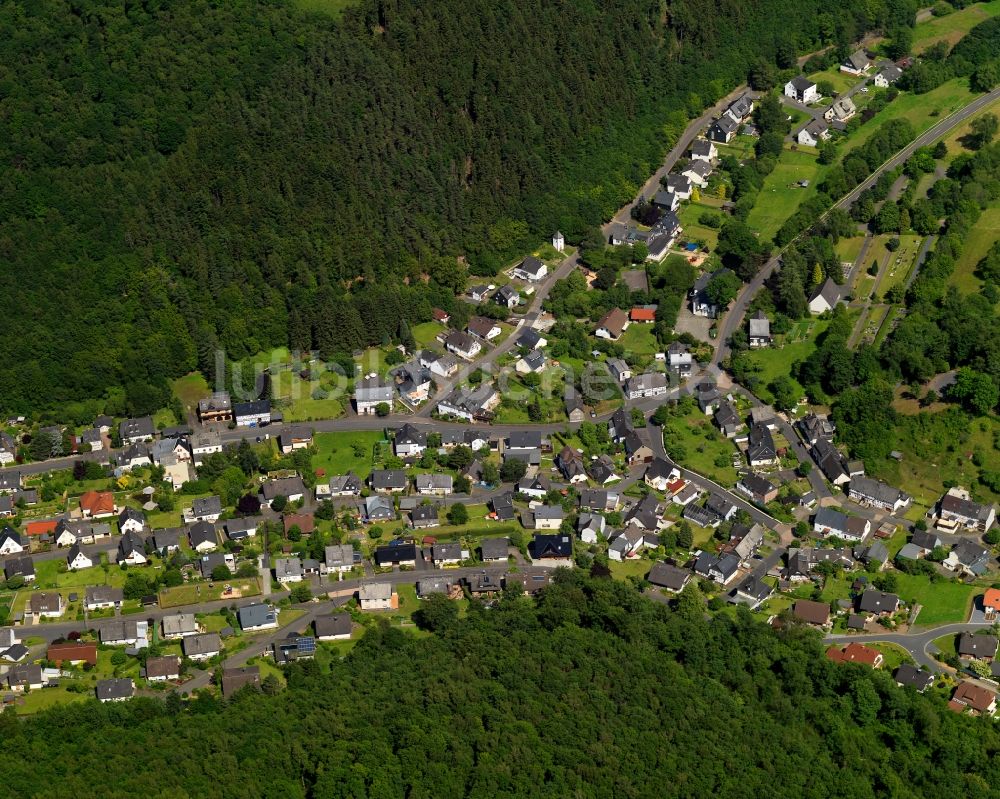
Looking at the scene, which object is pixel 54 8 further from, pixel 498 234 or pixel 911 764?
pixel 911 764

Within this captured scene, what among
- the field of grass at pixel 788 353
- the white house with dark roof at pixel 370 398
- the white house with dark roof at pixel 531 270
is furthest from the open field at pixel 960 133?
the white house with dark roof at pixel 370 398

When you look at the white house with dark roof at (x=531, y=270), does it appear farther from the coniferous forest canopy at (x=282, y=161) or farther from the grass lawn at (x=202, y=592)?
the grass lawn at (x=202, y=592)

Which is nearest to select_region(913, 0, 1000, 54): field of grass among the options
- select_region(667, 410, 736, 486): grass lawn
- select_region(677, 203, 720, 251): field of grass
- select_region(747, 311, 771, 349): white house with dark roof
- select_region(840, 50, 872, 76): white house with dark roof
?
select_region(840, 50, 872, 76): white house with dark roof

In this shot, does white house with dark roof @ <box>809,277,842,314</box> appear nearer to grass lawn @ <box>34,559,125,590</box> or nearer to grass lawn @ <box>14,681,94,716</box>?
grass lawn @ <box>34,559,125,590</box>

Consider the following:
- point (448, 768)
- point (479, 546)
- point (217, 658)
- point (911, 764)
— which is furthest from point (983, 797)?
point (217, 658)

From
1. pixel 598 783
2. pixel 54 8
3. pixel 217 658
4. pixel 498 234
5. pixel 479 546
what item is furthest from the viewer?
pixel 54 8
